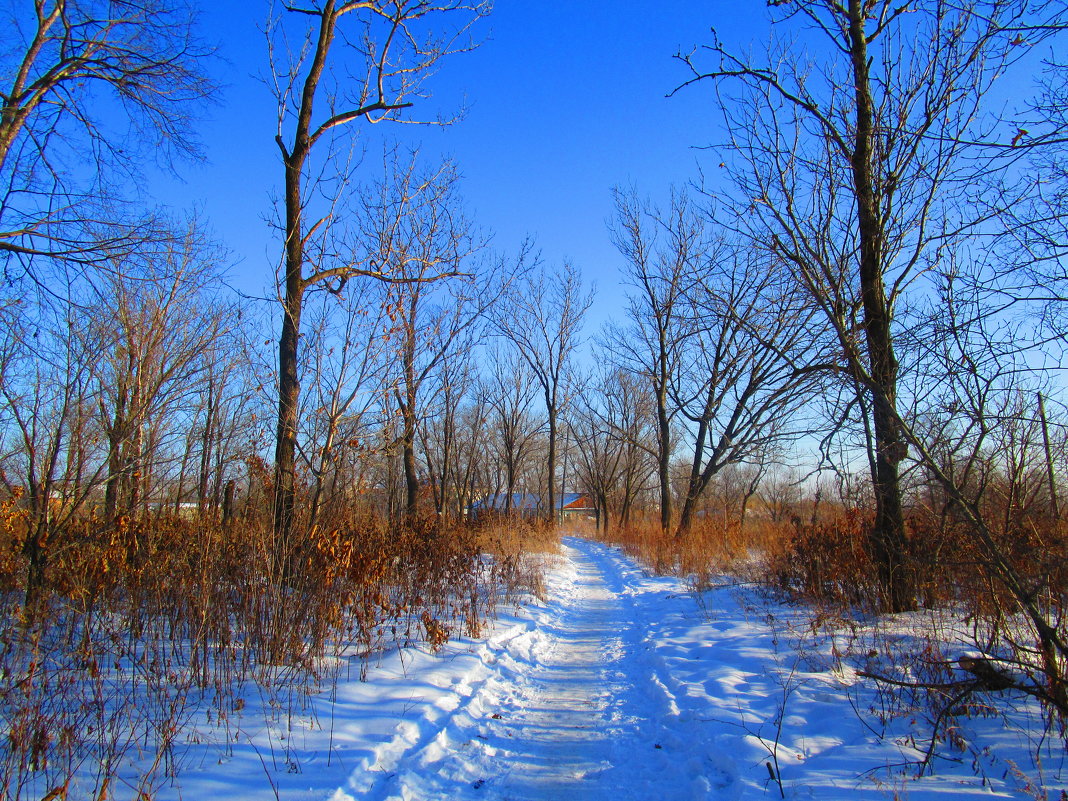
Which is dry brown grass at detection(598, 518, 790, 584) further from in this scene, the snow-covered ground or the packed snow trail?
the snow-covered ground

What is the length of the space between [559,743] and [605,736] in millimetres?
334

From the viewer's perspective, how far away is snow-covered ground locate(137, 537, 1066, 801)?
269cm

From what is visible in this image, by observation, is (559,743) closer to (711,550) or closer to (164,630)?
(164,630)

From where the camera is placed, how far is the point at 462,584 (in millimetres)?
7180

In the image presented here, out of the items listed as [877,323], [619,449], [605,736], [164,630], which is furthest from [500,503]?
[605,736]

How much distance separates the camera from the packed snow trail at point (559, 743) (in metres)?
2.85

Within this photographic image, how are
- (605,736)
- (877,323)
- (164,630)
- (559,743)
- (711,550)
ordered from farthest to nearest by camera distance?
(711,550) < (877,323) < (164,630) < (605,736) < (559,743)

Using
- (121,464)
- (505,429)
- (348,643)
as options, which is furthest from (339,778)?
(505,429)

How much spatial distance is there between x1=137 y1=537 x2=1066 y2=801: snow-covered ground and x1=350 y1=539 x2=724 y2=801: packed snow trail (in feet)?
0.04

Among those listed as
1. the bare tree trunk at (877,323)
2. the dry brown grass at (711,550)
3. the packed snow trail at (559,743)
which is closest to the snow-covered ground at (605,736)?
the packed snow trail at (559,743)

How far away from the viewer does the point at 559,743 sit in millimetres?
3465

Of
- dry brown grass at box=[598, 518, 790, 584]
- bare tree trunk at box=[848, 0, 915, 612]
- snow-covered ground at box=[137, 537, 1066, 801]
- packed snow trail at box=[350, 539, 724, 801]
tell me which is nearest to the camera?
snow-covered ground at box=[137, 537, 1066, 801]

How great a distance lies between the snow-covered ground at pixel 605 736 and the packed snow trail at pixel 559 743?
0.01m

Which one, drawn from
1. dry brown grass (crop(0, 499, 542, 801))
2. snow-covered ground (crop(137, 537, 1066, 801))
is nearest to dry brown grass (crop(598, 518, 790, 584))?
snow-covered ground (crop(137, 537, 1066, 801))
